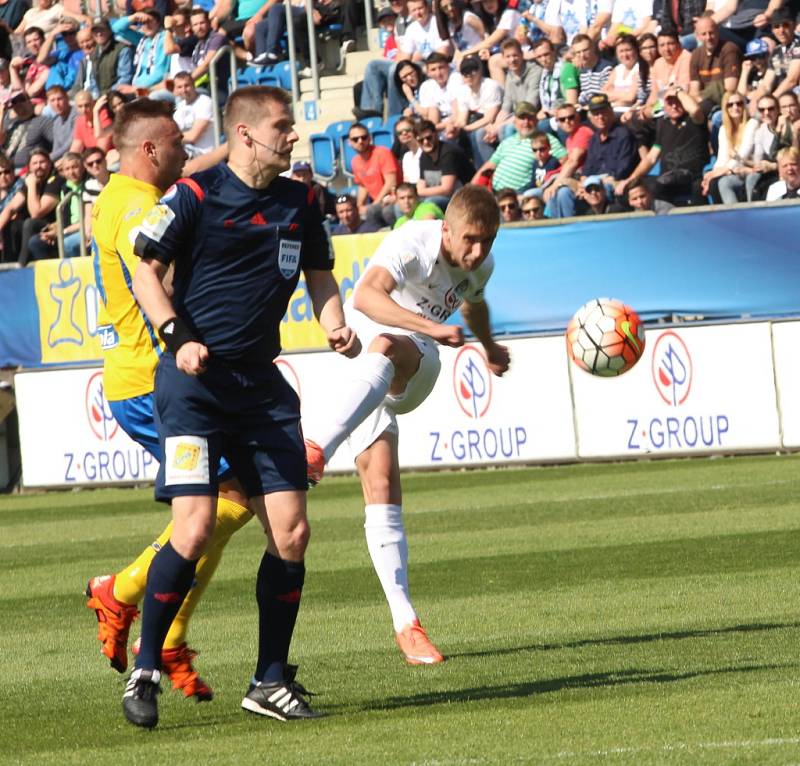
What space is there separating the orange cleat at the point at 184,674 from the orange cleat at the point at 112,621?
17 centimetres

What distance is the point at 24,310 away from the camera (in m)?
21.7

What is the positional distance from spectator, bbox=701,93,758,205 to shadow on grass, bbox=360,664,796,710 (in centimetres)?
1245

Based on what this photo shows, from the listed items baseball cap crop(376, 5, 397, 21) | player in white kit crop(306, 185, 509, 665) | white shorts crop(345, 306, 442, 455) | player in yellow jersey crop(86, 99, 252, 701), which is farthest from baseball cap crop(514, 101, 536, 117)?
player in yellow jersey crop(86, 99, 252, 701)

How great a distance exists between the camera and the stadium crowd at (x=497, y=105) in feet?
64.3

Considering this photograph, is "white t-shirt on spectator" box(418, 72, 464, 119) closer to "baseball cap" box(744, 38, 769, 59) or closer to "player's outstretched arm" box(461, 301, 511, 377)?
"baseball cap" box(744, 38, 769, 59)

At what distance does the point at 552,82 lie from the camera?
22141mm

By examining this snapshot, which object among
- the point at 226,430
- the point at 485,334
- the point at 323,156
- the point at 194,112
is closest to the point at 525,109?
the point at 323,156

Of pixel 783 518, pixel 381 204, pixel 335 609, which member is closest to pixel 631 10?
pixel 381 204

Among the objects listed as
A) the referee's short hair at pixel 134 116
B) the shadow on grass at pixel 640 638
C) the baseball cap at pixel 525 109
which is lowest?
the shadow on grass at pixel 640 638

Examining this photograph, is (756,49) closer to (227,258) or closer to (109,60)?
(109,60)

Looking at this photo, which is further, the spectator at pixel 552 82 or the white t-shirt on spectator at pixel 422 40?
the white t-shirt on spectator at pixel 422 40

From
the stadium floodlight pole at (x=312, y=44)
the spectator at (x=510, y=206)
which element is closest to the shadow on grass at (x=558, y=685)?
the spectator at (x=510, y=206)

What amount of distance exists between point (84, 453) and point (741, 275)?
25.1 ft

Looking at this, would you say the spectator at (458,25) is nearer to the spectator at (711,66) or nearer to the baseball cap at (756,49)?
the spectator at (711,66)
